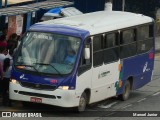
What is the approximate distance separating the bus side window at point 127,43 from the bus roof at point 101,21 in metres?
0.24

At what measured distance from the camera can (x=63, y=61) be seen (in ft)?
52.6

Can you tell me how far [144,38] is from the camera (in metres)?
20.1

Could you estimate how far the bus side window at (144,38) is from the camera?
64.6 ft

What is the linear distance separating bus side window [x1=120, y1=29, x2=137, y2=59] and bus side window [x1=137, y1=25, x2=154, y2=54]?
1.29 feet

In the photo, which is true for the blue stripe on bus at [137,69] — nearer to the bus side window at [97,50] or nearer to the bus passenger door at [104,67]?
the bus passenger door at [104,67]

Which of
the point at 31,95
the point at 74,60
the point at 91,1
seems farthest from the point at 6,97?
the point at 91,1

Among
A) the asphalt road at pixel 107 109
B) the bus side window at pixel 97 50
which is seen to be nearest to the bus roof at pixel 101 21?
the bus side window at pixel 97 50

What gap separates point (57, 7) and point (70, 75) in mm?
7875

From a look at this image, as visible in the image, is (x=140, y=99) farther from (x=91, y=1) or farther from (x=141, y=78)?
(x=91, y=1)

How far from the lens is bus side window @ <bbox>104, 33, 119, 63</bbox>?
17531 mm

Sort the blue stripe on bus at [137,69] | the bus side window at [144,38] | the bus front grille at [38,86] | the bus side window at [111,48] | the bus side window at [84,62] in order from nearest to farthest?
the bus front grille at [38,86] → the bus side window at [84,62] → the bus side window at [111,48] → the blue stripe on bus at [137,69] → the bus side window at [144,38]

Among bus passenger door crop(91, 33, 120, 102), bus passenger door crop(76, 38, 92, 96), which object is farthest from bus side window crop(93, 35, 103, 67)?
bus passenger door crop(76, 38, 92, 96)

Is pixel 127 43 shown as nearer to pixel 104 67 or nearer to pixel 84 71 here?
pixel 104 67

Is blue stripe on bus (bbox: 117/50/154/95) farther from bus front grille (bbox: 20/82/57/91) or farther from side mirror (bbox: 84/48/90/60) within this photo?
bus front grille (bbox: 20/82/57/91)
